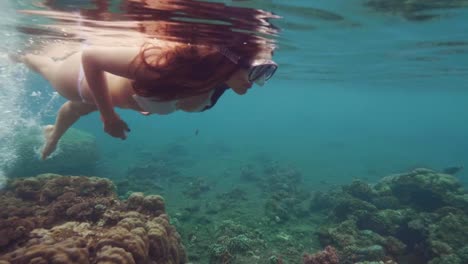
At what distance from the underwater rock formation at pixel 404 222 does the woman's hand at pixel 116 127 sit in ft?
31.6

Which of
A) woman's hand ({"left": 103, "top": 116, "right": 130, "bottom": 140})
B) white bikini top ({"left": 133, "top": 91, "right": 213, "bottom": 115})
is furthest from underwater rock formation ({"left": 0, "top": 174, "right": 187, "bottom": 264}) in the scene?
white bikini top ({"left": 133, "top": 91, "right": 213, "bottom": 115})

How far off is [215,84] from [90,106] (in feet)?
7.48

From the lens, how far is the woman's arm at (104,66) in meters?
3.27

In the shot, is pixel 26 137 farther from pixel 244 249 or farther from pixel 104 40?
pixel 244 249

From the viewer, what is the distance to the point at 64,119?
16.8ft

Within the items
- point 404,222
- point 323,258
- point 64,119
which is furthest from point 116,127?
point 404,222

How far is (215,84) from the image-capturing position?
3.44m

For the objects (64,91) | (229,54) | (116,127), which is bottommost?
(116,127)

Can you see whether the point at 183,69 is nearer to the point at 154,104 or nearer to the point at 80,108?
the point at 154,104

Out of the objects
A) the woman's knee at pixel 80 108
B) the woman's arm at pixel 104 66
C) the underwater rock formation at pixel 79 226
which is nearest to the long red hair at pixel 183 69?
the woman's arm at pixel 104 66

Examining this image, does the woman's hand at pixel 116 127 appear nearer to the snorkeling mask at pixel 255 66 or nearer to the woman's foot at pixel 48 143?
the snorkeling mask at pixel 255 66

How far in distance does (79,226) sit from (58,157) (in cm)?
1562

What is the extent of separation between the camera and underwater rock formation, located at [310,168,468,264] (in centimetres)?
1118

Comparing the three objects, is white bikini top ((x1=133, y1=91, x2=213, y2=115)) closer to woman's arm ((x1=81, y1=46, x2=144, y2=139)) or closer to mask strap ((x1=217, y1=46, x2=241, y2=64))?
woman's arm ((x1=81, y1=46, x2=144, y2=139))
